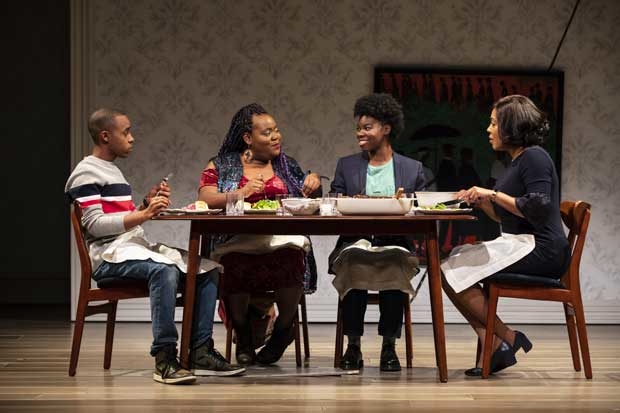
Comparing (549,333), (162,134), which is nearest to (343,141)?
(162,134)

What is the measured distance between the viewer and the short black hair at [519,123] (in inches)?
165

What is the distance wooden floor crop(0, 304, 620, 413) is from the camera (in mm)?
3549

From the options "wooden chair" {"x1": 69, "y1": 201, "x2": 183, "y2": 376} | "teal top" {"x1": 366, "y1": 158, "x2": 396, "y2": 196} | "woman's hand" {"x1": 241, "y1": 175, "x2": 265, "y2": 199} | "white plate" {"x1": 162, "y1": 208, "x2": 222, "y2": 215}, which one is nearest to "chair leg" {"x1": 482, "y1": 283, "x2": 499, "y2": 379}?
"teal top" {"x1": 366, "y1": 158, "x2": 396, "y2": 196}

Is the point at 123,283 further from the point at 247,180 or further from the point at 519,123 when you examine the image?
the point at 519,123

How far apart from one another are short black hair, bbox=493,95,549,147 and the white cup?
3.94ft

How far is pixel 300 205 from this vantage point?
404cm

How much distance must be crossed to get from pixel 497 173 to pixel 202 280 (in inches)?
106

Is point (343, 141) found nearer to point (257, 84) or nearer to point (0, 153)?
point (257, 84)

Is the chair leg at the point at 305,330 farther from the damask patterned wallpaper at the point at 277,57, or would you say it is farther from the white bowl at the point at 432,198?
the damask patterned wallpaper at the point at 277,57

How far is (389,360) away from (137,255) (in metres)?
1.24

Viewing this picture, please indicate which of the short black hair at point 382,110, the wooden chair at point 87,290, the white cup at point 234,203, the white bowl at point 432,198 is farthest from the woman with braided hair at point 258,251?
the white bowl at point 432,198

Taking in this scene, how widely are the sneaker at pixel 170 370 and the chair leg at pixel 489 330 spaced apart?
126 centimetres

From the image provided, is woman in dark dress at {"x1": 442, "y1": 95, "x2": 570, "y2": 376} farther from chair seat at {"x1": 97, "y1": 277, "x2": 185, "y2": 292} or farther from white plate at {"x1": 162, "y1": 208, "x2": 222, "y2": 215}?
chair seat at {"x1": 97, "y1": 277, "x2": 185, "y2": 292}

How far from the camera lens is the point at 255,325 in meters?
4.62
